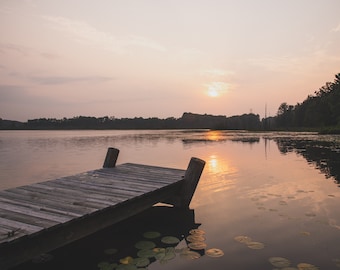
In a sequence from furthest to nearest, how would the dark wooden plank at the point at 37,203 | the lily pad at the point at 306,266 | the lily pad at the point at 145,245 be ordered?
the lily pad at the point at 145,245, the dark wooden plank at the point at 37,203, the lily pad at the point at 306,266

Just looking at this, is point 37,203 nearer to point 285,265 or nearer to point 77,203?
point 77,203

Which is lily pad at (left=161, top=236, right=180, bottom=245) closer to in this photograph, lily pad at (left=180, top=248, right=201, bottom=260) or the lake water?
the lake water

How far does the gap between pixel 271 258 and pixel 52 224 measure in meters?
4.45

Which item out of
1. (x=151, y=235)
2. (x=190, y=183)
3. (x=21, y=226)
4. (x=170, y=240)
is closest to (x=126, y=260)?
(x=170, y=240)

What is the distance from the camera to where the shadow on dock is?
594 centimetres

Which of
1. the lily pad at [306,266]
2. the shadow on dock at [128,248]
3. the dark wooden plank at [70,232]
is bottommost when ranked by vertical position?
the shadow on dock at [128,248]

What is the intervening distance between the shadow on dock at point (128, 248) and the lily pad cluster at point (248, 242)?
1079mm

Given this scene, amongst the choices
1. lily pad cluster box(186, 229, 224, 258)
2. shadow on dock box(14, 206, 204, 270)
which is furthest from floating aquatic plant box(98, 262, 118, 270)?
lily pad cluster box(186, 229, 224, 258)

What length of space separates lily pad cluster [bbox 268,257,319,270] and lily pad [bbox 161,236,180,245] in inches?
89.2

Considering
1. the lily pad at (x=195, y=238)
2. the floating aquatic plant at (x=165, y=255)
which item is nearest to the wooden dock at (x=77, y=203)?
the floating aquatic plant at (x=165, y=255)

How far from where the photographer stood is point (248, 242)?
268 inches

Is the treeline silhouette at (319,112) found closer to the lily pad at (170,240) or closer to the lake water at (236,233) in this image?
the lake water at (236,233)

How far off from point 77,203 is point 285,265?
4673mm

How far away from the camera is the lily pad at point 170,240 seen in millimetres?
6988
